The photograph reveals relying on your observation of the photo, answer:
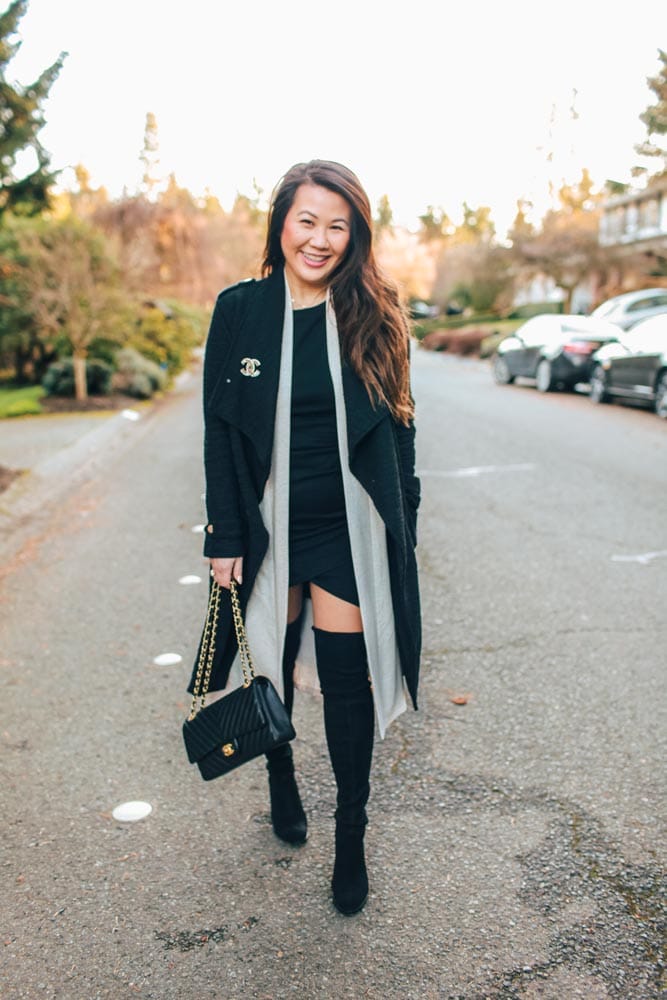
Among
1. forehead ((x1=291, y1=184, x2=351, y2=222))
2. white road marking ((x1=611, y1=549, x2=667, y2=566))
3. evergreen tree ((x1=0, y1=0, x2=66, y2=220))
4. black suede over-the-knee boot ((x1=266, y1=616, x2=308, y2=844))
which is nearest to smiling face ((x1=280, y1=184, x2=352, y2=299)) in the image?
forehead ((x1=291, y1=184, x2=351, y2=222))

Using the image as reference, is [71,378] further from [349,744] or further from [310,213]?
[349,744]

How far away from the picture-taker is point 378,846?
2.91m

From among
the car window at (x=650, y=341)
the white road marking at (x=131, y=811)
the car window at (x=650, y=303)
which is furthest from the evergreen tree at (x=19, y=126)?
the car window at (x=650, y=303)

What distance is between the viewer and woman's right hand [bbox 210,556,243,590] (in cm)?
257

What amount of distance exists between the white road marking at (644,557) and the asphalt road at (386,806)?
19mm

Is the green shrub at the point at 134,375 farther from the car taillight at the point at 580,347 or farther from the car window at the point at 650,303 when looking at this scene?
the car window at the point at 650,303

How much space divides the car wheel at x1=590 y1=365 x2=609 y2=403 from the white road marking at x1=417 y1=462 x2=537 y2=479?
631 centimetres

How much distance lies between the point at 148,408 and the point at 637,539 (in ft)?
34.8

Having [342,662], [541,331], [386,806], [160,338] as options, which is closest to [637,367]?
[541,331]

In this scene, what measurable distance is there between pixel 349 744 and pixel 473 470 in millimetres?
7052

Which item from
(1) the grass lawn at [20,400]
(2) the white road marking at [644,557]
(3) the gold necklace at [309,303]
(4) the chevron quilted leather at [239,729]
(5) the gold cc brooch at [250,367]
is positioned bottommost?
(1) the grass lawn at [20,400]

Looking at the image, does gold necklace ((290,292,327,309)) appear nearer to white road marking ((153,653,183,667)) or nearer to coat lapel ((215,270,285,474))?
coat lapel ((215,270,285,474))

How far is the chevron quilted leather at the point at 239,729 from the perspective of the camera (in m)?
2.45

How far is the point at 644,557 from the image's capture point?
20.2 feet
